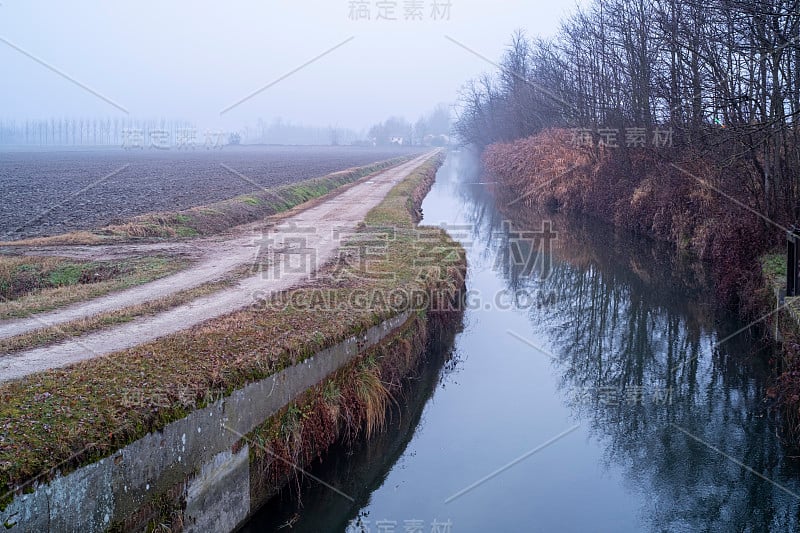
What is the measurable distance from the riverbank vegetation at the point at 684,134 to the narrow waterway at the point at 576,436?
1.20 metres

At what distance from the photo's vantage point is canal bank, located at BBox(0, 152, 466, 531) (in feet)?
17.6

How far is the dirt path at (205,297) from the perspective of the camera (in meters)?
7.90

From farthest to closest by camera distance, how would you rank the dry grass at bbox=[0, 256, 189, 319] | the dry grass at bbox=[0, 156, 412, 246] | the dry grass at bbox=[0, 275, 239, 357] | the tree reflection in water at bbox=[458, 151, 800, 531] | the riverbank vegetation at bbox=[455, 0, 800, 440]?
the dry grass at bbox=[0, 156, 412, 246], the riverbank vegetation at bbox=[455, 0, 800, 440], the dry grass at bbox=[0, 256, 189, 319], the dry grass at bbox=[0, 275, 239, 357], the tree reflection in water at bbox=[458, 151, 800, 531]

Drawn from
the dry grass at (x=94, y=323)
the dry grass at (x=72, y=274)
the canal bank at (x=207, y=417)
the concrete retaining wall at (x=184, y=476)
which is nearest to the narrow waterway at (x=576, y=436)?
the canal bank at (x=207, y=417)

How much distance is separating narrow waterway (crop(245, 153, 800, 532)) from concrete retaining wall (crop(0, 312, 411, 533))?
74cm

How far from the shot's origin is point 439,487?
27.5 ft

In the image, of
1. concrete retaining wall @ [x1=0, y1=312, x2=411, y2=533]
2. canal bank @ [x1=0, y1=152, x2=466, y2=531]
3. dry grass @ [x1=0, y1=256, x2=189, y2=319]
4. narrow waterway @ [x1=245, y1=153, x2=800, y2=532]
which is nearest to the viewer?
concrete retaining wall @ [x1=0, y1=312, x2=411, y2=533]

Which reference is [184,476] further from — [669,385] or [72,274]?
[72,274]

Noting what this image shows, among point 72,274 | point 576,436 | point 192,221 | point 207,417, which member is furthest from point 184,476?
point 192,221

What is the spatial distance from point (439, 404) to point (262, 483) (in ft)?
12.7

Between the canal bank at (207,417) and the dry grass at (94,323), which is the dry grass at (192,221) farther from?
the canal bank at (207,417)

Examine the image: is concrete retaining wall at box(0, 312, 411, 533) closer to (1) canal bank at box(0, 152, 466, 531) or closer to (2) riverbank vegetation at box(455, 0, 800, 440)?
(1) canal bank at box(0, 152, 466, 531)

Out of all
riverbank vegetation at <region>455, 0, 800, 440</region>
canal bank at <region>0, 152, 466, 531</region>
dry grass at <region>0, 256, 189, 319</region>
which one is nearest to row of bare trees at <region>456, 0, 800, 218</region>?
riverbank vegetation at <region>455, 0, 800, 440</region>

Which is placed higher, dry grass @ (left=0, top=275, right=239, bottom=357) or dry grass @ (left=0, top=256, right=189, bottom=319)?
dry grass @ (left=0, top=256, right=189, bottom=319)
